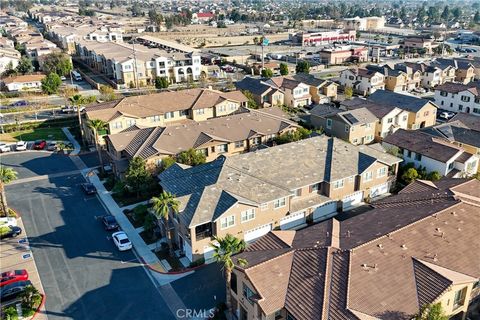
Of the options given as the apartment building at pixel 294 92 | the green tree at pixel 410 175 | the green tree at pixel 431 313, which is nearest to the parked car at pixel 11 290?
the green tree at pixel 431 313

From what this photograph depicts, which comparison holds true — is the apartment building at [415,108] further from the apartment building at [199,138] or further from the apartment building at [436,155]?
the apartment building at [199,138]

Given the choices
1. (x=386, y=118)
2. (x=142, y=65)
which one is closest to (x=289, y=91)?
(x=386, y=118)

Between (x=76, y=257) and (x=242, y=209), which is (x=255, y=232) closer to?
(x=242, y=209)

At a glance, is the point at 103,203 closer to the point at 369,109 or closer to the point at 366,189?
the point at 366,189

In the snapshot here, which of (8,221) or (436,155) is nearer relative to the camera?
(8,221)

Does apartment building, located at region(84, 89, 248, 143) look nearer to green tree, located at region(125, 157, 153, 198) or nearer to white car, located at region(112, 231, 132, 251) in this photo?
green tree, located at region(125, 157, 153, 198)

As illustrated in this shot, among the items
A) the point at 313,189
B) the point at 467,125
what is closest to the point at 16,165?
the point at 313,189
